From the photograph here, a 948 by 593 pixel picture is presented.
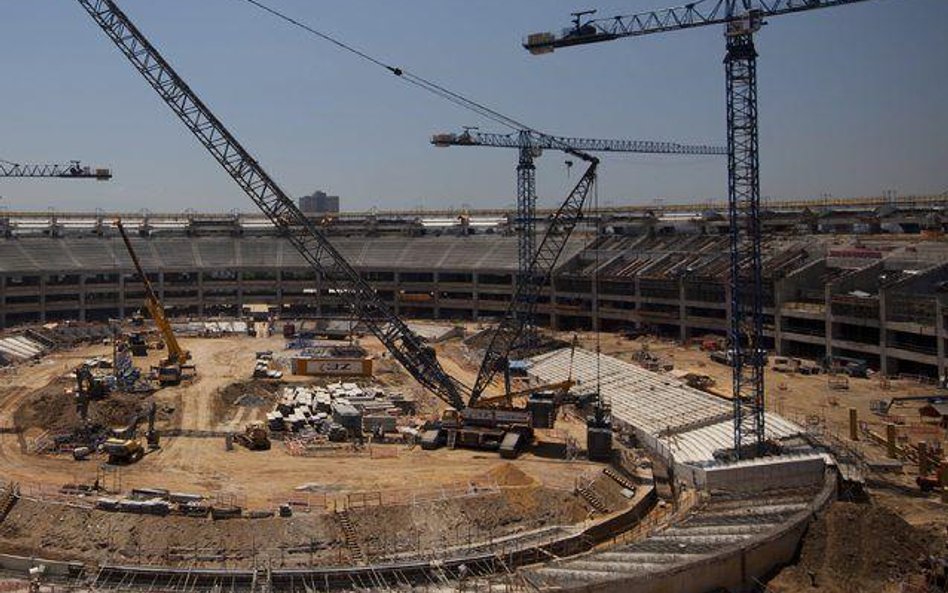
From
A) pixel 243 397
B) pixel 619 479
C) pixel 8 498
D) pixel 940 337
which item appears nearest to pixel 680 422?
pixel 619 479

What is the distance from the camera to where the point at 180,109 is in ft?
169

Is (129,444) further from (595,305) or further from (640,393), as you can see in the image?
(595,305)

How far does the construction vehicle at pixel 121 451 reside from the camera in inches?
1607

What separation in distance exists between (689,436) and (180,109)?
34.3m

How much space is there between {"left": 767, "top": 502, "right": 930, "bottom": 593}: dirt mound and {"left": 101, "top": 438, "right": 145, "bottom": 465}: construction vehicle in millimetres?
28747

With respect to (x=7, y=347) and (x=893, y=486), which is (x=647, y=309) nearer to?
(x=893, y=486)

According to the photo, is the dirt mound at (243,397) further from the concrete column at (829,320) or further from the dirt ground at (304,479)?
the concrete column at (829,320)

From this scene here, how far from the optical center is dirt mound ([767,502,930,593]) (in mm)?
28203

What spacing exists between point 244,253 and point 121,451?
73267 mm

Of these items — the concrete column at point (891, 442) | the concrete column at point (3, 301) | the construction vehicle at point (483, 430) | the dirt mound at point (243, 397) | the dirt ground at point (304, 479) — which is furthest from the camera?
the concrete column at point (3, 301)

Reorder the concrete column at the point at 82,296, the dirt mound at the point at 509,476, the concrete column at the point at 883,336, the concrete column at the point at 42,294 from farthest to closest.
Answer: the concrete column at the point at 82,296
the concrete column at the point at 42,294
the concrete column at the point at 883,336
the dirt mound at the point at 509,476

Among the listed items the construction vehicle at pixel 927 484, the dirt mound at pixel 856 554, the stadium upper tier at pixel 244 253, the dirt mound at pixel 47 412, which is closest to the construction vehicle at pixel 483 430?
the dirt mound at pixel 856 554

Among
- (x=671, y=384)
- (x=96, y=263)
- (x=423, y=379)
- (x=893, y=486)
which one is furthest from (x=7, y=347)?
(x=893, y=486)

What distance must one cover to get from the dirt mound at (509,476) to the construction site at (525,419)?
21 cm
